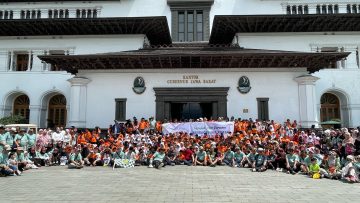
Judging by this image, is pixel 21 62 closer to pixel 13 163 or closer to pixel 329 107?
pixel 13 163

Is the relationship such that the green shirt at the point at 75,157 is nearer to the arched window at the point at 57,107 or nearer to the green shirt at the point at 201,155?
the green shirt at the point at 201,155

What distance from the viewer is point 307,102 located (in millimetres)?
22453

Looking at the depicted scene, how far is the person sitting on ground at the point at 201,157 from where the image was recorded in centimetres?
1584

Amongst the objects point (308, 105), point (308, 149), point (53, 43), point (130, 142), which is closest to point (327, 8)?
point (308, 105)

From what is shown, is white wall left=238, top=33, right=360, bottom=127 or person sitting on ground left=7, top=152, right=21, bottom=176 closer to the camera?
person sitting on ground left=7, top=152, right=21, bottom=176

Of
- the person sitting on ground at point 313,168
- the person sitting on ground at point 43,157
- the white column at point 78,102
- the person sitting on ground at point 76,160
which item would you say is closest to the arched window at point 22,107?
the white column at point 78,102

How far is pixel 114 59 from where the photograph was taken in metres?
22.5

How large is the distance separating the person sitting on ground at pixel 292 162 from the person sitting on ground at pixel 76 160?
9819mm

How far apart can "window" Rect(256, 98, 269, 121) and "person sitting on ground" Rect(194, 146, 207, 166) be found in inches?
340

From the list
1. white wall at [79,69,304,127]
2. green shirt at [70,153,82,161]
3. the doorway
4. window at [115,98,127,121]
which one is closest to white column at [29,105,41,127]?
white wall at [79,69,304,127]

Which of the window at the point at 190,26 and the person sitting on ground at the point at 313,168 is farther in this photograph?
the window at the point at 190,26

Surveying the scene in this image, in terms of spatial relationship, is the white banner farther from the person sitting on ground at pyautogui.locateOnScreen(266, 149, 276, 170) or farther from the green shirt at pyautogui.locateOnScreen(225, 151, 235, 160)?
the person sitting on ground at pyautogui.locateOnScreen(266, 149, 276, 170)

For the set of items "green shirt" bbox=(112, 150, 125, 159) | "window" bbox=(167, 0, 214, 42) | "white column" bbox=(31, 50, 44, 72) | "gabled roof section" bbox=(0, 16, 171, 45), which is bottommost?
"green shirt" bbox=(112, 150, 125, 159)

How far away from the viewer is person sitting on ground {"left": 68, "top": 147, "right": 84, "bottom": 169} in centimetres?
1493
